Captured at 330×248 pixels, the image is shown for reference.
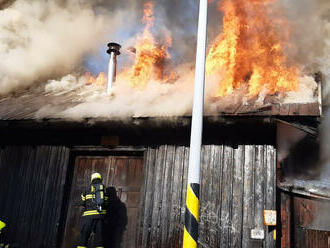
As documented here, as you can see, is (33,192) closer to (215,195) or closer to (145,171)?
(145,171)

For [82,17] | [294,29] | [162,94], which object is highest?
[82,17]

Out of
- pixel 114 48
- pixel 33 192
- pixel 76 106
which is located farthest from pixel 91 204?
pixel 114 48

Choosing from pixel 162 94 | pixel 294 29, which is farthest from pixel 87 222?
pixel 294 29

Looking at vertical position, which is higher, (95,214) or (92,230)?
(95,214)

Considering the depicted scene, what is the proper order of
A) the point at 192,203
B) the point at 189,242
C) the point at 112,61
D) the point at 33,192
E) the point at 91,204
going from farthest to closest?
the point at 112,61
the point at 33,192
the point at 91,204
the point at 192,203
the point at 189,242

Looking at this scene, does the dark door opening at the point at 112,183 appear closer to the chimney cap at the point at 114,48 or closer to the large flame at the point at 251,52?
the large flame at the point at 251,52

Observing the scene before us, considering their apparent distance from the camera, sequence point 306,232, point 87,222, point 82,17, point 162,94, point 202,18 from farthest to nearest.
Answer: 1. point 82,17
2. point 162,94
3. point 87,222
4. point 306,232
5. point 202,18

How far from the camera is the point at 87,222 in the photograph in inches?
342

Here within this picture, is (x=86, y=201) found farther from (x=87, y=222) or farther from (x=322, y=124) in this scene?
(x=322, y=124)

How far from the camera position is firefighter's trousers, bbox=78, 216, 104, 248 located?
8.59 meters

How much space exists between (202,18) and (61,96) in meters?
6.48

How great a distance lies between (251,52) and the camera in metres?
9.97

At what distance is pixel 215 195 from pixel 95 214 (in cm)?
270

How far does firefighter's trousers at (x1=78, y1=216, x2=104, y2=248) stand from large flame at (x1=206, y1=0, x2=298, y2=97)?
13.0ft
